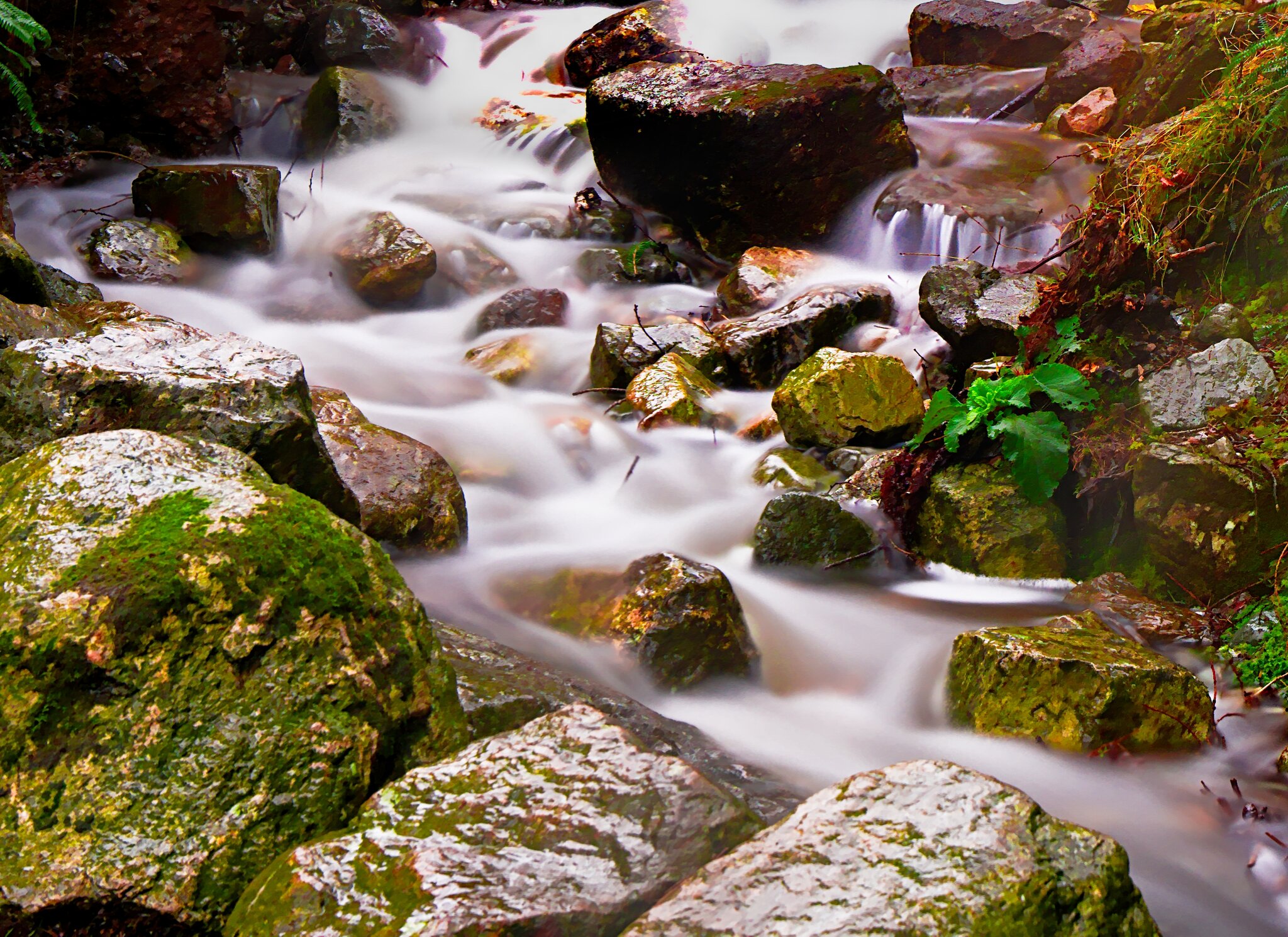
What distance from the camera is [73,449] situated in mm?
2273

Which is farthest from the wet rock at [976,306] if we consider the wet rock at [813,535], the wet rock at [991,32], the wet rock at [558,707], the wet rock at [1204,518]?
the wet rock at [991,32]

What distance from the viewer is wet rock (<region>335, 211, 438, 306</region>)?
299 inches

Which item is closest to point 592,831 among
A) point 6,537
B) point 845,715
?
point 6,537

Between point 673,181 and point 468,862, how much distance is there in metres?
7.26

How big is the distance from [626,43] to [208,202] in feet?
20.9

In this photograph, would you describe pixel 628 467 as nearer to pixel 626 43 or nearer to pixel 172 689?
pixel 172 689

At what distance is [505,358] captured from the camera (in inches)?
267

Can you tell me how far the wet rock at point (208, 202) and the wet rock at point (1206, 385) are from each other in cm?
696

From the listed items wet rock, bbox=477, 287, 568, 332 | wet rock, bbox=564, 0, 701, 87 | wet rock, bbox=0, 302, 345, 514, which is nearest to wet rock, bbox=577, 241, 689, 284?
wet rock, bbox=477, 287, 568, 332

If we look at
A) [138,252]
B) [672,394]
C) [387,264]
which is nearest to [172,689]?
[672,394]

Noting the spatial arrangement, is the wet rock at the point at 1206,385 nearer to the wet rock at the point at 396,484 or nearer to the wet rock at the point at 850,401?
the wet rock at the point at 850,401

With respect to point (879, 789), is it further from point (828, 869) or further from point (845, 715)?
point (845, 715)

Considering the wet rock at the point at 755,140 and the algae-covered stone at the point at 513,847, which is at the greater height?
the wet rock at the point at 755,140

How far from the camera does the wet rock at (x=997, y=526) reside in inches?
161
